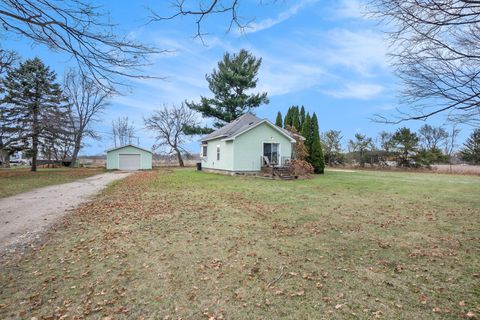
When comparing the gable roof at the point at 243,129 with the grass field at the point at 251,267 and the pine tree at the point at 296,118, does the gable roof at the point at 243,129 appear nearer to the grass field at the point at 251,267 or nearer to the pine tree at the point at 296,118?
the pine tree at the point at 296,118

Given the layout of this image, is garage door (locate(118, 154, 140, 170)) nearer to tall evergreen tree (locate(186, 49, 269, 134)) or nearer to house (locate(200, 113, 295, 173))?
tall evergreen tree (locate(186, 49, 269, 134))

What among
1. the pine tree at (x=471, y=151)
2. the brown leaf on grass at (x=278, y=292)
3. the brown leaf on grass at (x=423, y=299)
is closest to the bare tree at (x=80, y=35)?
the brown leaf on grass at (x=278, y=292)

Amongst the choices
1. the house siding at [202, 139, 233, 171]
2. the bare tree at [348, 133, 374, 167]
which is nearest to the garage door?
the house siding at [202, 139, 233, 171]

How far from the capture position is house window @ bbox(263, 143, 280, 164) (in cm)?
1870

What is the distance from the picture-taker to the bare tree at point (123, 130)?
4500 centimetres

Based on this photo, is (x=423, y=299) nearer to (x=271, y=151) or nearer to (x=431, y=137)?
(x=271, y=151)

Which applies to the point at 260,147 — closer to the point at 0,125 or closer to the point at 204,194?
the point at 204,194

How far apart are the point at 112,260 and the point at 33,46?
319 centimetres

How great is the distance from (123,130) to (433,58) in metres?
47.1

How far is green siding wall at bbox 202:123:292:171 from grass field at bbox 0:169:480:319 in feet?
35.3

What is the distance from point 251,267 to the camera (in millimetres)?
3820

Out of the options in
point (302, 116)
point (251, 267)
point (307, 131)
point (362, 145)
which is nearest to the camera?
point (251, 267)

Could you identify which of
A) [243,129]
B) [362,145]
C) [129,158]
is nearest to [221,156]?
[243,129]

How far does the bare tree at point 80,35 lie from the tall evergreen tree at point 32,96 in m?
17.0
